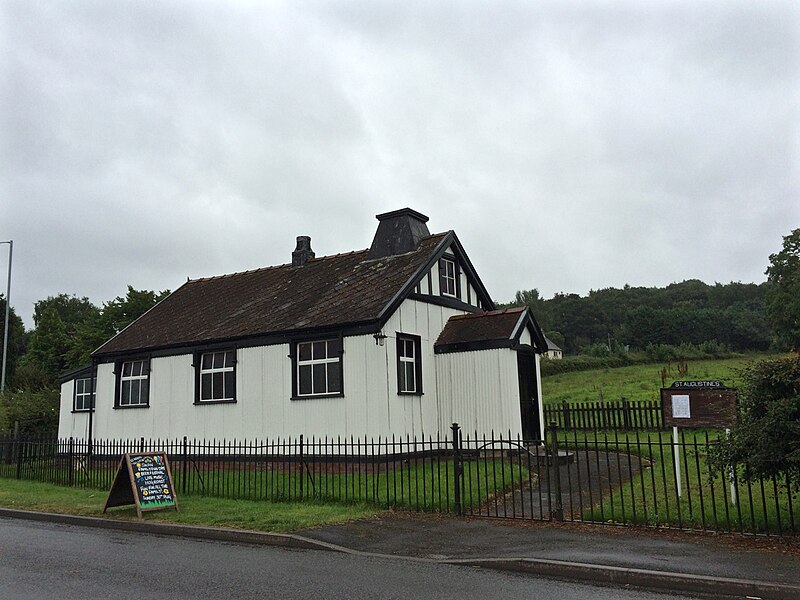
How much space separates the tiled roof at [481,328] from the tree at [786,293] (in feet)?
145

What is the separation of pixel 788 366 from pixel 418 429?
9925mm

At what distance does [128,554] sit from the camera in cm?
916

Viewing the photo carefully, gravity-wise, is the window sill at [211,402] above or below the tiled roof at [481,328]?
below

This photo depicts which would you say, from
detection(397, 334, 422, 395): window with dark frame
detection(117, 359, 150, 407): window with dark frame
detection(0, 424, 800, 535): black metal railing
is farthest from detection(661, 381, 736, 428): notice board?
detection(117, 359, 150, 407): window with dark frame

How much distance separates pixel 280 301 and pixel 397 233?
403 centimetres

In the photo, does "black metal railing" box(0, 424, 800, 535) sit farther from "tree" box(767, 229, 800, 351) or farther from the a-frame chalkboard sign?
"tree" box(767, 229, 800, 351)

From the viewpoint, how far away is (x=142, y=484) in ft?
40.3

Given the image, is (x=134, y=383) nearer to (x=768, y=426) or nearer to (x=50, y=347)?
(x=768, y=426)

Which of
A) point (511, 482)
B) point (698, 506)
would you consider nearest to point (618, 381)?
point (511, 482)

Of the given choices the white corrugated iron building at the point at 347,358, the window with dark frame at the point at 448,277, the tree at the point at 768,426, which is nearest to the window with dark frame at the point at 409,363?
the white corrugated iron building at the point at 347,358

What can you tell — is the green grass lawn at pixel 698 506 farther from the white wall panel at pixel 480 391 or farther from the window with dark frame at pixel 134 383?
the window with dark frame at pixel 134 383

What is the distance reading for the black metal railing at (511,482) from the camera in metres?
9.94

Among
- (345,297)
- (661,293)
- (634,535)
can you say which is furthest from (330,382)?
(661,293)

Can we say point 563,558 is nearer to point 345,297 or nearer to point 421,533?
point 421,533
